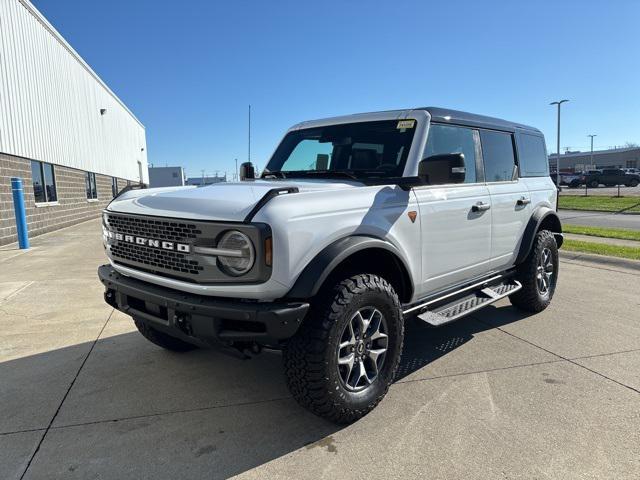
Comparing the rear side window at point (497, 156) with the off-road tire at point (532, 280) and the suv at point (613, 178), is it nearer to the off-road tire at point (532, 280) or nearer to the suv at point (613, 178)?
the off-road tire at point (532, 280)

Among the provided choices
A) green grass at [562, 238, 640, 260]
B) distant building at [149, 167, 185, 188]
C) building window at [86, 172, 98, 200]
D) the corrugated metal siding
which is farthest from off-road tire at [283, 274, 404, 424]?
distant building at [149, 167, 185, 188]

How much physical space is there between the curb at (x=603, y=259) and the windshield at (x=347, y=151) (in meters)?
5.67

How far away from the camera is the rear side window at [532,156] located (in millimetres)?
4941

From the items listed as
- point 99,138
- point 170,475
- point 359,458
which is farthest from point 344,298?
point 99,138

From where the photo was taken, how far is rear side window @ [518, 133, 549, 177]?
494 centimetres

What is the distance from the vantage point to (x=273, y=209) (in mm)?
2467

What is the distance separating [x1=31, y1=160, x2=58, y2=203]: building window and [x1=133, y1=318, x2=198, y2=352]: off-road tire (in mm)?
11939

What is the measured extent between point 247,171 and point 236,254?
8.77 ft

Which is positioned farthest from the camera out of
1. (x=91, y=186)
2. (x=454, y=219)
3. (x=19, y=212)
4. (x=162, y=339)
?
(x=91, y=186)

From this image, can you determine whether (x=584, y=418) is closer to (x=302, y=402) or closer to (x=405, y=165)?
(x=302, y=402)

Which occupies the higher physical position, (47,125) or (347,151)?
(47,125)

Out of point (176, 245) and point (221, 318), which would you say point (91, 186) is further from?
point (221, 318)

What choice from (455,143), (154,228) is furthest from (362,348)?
(455,143)

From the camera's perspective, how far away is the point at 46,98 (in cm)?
1503
